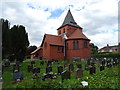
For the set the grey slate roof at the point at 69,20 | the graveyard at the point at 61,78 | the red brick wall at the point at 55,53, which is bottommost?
the graveyard at the point at 61,78

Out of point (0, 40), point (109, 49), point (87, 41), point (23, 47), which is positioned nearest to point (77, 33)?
point (87, 41)

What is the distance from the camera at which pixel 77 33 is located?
3209cm

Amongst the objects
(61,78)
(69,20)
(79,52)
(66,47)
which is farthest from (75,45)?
(61,78)

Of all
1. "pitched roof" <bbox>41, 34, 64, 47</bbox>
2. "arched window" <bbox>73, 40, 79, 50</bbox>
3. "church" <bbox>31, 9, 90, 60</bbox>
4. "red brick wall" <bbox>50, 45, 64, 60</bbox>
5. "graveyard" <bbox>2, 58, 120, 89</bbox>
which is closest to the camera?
"graveyard" <bbox>2, 58, 120, 89</bbox>

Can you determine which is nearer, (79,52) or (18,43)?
(18,43)

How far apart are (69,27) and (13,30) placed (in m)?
20.9

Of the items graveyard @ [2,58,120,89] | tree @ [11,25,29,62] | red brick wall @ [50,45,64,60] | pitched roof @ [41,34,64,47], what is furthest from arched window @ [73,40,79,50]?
graveyard @ [2,58,120,89]

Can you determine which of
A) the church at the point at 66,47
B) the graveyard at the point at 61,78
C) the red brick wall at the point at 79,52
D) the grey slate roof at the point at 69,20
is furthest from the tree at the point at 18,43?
the grey slate roof at the point at 69,20

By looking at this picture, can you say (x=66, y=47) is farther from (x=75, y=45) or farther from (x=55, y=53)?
(x=55, y=53)

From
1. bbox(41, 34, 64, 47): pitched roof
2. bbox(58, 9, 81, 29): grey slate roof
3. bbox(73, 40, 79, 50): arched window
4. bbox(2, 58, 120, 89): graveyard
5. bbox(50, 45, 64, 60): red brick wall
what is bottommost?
bbox(2, 58, 120, 89): graveyard

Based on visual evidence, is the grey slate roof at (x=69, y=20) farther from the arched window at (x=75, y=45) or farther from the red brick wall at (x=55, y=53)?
the red brick wall at (x=55, y=53)

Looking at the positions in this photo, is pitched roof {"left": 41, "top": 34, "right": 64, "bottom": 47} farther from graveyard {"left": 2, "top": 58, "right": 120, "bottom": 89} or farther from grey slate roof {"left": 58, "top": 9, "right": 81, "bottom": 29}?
graveyard {"left": 2, "top": 58, "right": 120, "bottom": 89}

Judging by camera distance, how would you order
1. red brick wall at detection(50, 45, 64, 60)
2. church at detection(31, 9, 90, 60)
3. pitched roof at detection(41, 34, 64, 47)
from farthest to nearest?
pitched roof at detection(41, 34, 64, 47)
church at detection(31, 9, 90, 60)
red brick wall at detection(50, 45, 64, 60)

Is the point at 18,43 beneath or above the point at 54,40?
beneath
